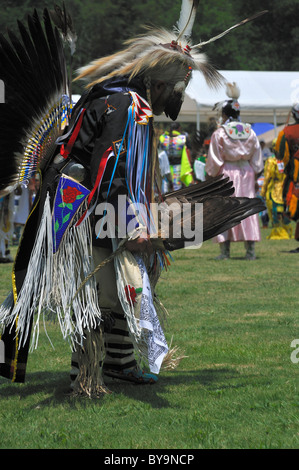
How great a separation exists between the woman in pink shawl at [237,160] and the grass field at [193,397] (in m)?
2.99

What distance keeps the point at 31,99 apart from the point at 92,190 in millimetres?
560

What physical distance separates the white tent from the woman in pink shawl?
8.01 metres

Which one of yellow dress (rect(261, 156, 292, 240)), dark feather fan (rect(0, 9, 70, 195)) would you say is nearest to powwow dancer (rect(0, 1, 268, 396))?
dark feather fan (rect(0, 9, 70, 195))

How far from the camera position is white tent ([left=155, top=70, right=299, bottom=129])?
1725 cm

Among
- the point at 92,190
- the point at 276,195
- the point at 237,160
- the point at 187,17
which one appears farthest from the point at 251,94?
the point at 92,190

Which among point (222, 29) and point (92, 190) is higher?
point (222, 29)

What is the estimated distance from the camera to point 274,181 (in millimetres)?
12008

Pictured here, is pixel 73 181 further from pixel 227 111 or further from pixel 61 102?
pixel 227 111

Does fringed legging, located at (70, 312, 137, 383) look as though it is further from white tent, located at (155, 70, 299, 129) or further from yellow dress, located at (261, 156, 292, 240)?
white tent, located at (155, 70, 299, 129)

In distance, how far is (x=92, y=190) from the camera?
3.40 m

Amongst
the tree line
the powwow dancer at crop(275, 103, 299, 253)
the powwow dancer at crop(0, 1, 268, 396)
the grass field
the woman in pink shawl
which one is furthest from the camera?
the tree line

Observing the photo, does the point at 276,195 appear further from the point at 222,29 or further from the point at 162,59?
the point at 222,29

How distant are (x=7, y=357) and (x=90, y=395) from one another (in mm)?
434
